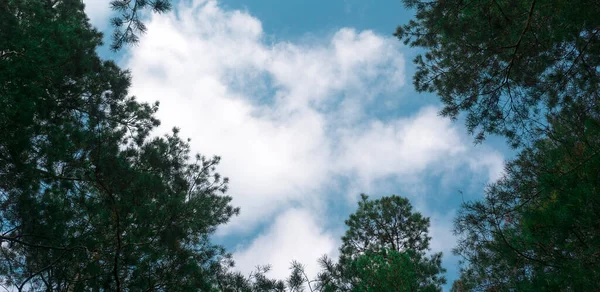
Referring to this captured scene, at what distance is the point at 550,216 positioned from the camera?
4.36m

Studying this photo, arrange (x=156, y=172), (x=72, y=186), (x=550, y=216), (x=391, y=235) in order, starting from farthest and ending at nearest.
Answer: (x=391, y=235) → (x=156, y=172) → (x=72, y=186) → (x=550, y=216)

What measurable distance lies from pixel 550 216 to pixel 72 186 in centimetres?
655

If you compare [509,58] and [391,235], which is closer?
[509,58]

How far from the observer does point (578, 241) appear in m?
4.23

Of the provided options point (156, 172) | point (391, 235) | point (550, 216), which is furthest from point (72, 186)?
point (391, 235)

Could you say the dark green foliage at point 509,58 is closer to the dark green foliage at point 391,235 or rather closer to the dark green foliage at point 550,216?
the dark green foliage at point 550,216

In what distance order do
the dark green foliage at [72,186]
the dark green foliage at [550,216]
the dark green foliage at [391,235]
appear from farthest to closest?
the dark green foliage at [391,235] < the dark green foliage at [72,186] < the dark green foliage at [550,216]

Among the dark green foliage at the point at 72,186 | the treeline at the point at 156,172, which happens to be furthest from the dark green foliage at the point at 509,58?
the dark green foliage at the point at 72,186

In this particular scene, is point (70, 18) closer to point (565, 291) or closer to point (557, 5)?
point (557, 5)

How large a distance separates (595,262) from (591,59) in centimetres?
287

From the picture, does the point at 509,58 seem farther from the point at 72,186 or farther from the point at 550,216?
the point at 72,186

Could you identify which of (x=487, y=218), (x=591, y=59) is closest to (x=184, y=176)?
(x=487, y=218)

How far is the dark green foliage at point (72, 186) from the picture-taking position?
4.84m

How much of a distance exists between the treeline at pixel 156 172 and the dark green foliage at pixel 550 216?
0.02m
